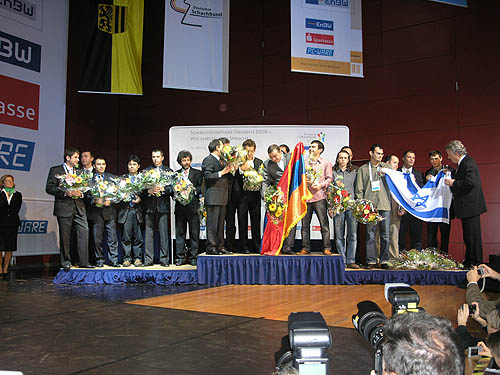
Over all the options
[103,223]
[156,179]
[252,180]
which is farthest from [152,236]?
[252,180]

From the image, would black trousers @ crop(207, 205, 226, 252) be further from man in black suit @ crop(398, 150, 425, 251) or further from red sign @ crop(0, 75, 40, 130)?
red sign @ crop(0, 75, 40, 130)

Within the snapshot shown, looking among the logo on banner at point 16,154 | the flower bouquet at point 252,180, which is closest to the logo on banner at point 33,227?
the logo on banner at point 16,154

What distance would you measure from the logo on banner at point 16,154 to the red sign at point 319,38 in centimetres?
542

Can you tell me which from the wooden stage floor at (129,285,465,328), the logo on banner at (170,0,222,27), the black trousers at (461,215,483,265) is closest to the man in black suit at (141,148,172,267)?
the wooden stage floor at (129,285,465,328)

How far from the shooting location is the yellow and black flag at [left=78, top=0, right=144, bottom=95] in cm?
821

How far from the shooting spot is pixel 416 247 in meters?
6.72

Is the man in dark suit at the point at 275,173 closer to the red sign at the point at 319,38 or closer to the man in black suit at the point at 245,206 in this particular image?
the man in black suit at the point at 245,206

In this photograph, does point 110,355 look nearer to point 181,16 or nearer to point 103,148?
point 181,16

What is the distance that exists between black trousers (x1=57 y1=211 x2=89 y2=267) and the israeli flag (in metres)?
4.21

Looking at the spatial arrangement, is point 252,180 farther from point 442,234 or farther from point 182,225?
point 442,234

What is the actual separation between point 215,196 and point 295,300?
6.50 ft

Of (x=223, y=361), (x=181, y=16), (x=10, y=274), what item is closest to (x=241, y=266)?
(x=223, y=361)

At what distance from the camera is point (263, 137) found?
7.65 meters

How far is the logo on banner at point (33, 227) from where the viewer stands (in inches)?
315
